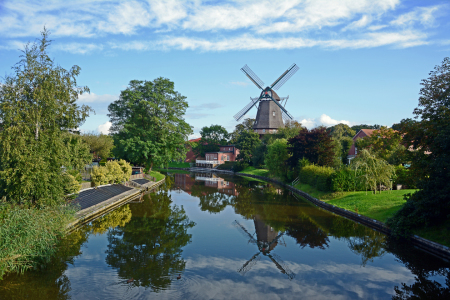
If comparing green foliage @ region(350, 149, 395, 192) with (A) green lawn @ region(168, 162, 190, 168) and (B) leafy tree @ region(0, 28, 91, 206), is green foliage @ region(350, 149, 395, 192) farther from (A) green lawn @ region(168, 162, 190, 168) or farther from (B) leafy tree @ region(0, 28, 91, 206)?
(A) green lawn @ region(168, 162, 190, 168)

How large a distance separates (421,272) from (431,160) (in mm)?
4930

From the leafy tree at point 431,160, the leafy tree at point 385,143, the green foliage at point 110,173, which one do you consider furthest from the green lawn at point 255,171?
the leafy tree at point 431,160

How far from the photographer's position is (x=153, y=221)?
19.1m

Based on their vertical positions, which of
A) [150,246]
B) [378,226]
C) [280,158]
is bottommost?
[150,246]

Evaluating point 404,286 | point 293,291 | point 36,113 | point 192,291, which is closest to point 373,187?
point 404,286

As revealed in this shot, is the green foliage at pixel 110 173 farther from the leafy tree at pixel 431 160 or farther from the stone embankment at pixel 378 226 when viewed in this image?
the leafy tree at pixel 431 160

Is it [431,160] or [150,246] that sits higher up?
[431,160]

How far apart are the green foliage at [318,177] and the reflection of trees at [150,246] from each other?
12523 millimetres

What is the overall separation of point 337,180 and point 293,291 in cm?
1760

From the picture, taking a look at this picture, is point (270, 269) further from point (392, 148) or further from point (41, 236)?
point (392, 148)

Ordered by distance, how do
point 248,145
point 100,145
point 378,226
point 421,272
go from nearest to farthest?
point 421,272 < point 378,226 < point 100,145 < point 248,145

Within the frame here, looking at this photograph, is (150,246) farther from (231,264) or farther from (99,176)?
(99,176)

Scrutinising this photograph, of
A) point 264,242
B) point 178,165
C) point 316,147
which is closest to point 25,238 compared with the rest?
point 264,242

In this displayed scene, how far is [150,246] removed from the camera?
45.5 feet
